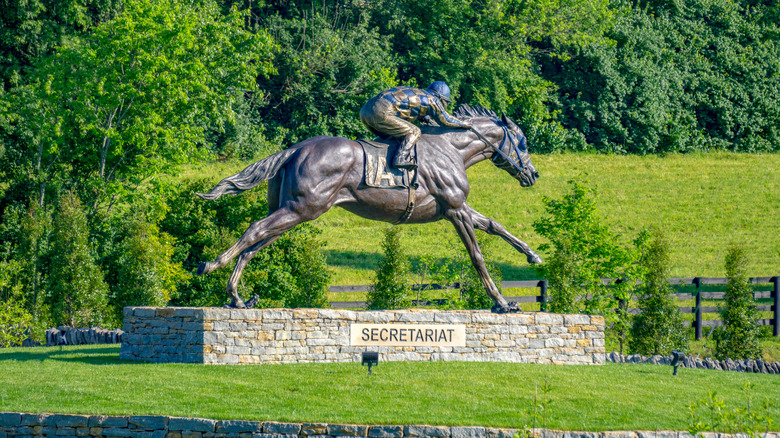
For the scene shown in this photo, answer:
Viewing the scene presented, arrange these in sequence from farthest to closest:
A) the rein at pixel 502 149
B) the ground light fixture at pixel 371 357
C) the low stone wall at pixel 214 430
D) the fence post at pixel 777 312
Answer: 1. the fence post at pixel 777 312
2. the rein at pixel 502 149
3. the ground light fixture at pixel 371 357
4. the low stone wall at pixel 214 430

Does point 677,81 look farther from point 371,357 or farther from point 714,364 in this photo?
point 371,357

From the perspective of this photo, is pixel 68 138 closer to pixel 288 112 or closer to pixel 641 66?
pixel 288 112

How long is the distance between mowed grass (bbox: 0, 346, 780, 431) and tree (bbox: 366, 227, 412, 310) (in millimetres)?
5358

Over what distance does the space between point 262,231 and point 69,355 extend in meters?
4.16

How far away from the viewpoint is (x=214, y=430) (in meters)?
8.62

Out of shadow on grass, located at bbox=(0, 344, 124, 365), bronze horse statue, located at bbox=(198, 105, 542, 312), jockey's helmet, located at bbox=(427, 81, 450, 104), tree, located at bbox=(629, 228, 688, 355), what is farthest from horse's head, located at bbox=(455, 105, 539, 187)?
shadow on grass, located at bbox=(0, 344, 124, 365)

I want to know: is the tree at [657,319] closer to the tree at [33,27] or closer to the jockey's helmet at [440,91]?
the jockey's helmet at [440,91]

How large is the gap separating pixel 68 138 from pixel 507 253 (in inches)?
572

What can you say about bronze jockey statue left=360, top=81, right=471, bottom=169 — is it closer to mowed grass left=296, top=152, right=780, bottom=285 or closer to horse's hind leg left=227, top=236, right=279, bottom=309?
horse's hind leg left=227, top=236, right=279, bottom=309

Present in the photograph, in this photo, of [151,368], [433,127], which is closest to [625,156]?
[433,127]

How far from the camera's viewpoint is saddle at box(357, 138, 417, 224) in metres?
12.0

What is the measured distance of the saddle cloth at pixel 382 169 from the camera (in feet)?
39.2

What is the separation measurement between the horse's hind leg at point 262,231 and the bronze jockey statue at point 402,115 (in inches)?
69.9

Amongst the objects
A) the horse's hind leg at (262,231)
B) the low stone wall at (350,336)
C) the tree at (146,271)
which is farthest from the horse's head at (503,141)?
the tree at (146,271)
